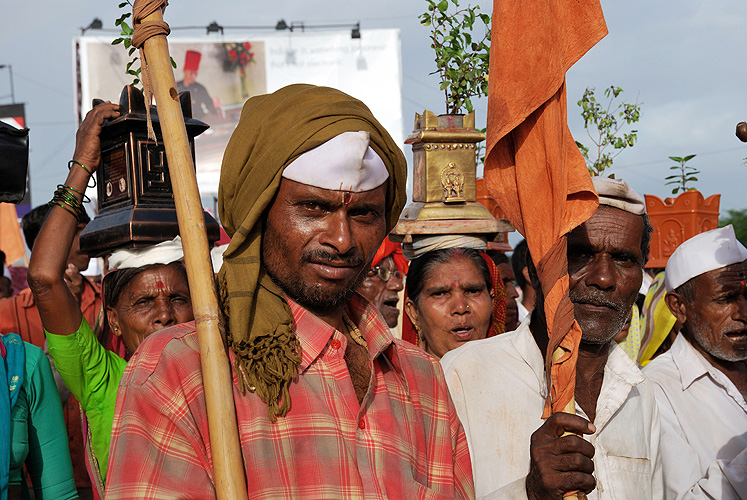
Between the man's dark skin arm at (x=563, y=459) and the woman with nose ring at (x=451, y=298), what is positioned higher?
the woman with nose ring at (x=451, y=298)

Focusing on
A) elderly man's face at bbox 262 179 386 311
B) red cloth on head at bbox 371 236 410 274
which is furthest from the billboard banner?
elderly man's face at bbox 262 179 386 311

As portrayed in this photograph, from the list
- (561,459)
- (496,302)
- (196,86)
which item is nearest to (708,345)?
(496,302)

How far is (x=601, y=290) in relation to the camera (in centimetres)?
306

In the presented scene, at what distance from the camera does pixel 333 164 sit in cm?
209

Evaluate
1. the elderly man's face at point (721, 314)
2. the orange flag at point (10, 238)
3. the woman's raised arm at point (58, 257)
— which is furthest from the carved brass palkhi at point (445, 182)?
the orange flag at point (10, 238)

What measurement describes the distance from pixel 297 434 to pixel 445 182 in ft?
8.77

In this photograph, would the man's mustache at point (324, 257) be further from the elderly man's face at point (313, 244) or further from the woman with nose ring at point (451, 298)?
the woman with nose ring at point (451, 298)

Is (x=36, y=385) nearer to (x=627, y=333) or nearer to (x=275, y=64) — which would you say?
(x=627, y=333)

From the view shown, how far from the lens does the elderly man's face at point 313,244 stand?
2127 millimetres

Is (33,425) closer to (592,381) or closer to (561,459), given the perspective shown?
(561,459)

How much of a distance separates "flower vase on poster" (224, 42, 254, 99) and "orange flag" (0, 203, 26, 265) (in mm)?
20920

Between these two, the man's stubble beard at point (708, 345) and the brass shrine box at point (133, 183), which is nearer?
the brass shrine box at point (133, 183)

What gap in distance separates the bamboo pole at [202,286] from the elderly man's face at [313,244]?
0.80ft

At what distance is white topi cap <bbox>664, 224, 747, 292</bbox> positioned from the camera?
426 cm
